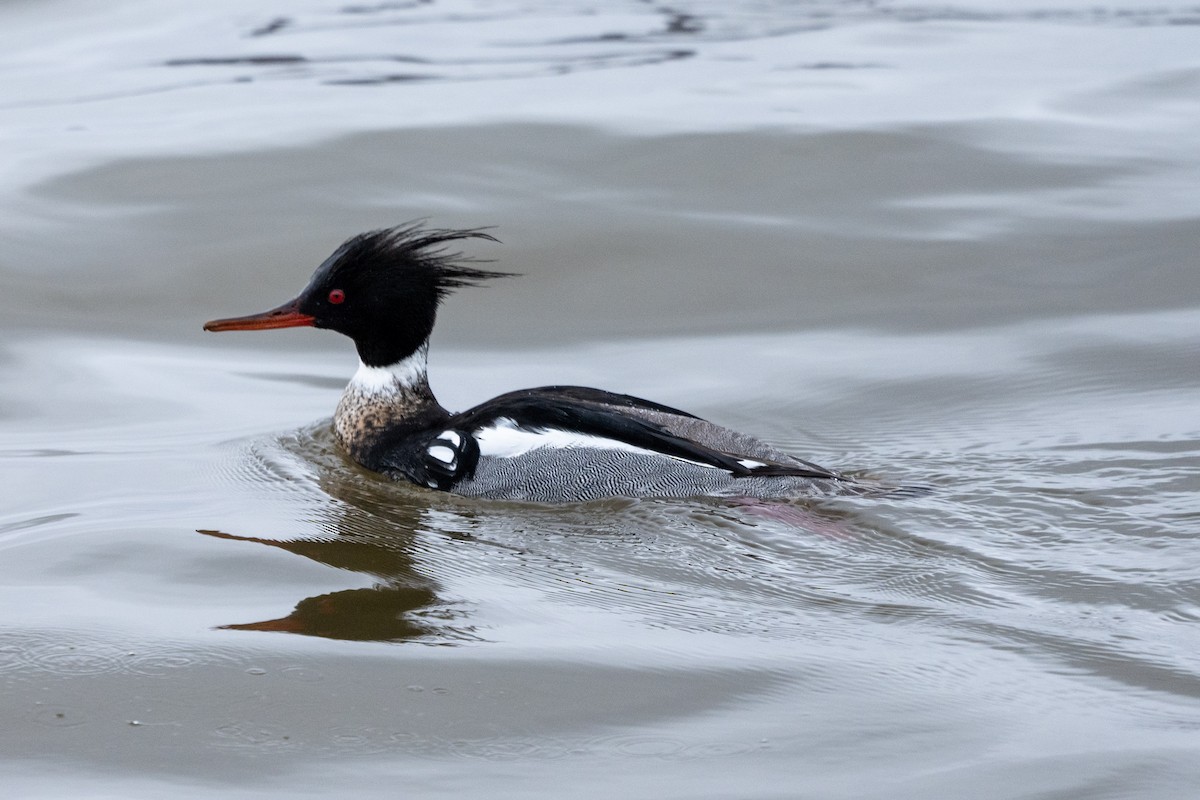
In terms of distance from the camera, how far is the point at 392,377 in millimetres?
7188

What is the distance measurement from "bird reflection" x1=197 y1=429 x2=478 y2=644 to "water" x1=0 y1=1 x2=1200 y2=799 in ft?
0.09

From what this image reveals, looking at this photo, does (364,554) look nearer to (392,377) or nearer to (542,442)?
(542,442)

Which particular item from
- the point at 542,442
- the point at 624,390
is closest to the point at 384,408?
the point at 542,442

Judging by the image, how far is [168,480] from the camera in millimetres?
6684

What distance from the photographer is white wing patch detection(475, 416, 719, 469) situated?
641cm

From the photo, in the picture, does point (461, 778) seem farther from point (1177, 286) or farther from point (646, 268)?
point (1177, 286)

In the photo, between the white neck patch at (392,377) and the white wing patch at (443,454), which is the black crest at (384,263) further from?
the white wing patch at (443,454)

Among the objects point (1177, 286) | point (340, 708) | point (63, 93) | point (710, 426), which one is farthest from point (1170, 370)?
point (63, 93)

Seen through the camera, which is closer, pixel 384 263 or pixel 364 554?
pixel 364 554

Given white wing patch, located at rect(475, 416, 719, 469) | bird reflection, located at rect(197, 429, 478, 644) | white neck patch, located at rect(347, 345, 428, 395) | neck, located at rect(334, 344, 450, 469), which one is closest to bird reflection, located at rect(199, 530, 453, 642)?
bird reflection, located at rect(197, 429, 478, 644)

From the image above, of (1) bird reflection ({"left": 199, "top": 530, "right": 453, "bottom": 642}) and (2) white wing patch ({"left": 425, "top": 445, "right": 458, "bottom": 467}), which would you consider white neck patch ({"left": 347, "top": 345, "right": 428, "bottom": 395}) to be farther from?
(1) bird reflection ({"left": 199, "top": 530, "right": 453, "bottom": 642})

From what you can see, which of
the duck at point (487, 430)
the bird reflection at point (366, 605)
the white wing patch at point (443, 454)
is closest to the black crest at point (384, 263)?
the duck at point (487, 430)

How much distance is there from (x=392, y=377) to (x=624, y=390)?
1435 millimetres

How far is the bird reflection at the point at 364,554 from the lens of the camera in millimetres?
4832
